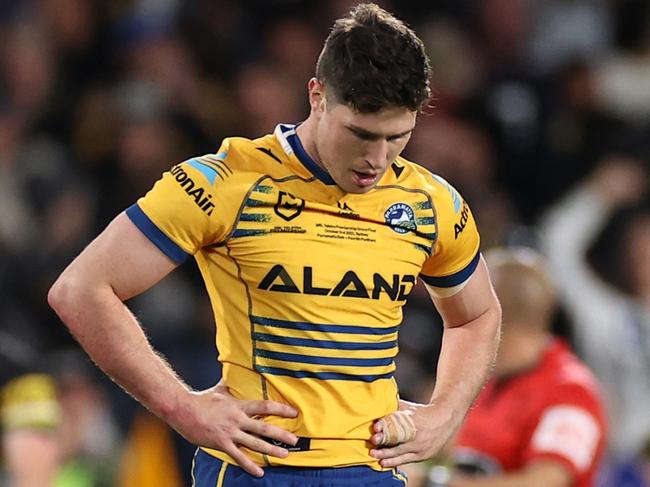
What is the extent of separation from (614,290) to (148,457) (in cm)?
266

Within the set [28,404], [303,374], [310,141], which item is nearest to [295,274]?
[303,374]

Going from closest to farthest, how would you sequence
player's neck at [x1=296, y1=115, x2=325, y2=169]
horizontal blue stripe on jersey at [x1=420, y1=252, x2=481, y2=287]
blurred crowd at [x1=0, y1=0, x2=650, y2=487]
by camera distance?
player's neck at [x1=296, y1=115, x2=325, y2=169] → horizontal blue stripe on jersey at [x1=420, y1=252, x2=481, y2=287] → blurred crowd at [x1=0, y1=0, x2=650, y2=487]

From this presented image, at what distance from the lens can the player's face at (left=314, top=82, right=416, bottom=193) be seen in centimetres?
356

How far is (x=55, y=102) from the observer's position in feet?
28.9

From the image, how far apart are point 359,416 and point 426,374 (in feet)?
12.5

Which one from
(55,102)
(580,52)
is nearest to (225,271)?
(55,102)

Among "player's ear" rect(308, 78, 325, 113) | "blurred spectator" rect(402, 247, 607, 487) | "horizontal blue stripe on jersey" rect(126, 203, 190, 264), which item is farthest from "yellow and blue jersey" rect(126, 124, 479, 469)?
"blurred spectator" rect(402, 247, 607, 487)

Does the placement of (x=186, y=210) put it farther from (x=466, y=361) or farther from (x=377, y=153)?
(x=466, y=361)

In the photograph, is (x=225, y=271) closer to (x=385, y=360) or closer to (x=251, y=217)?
(x=251, y=217)

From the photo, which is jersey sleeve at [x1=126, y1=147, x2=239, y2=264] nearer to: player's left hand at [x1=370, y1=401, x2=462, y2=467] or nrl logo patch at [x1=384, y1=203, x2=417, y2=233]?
nrl logo patch at [x1=384, y1=203, x2=417, y2=233]

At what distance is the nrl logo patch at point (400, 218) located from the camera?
378 cm

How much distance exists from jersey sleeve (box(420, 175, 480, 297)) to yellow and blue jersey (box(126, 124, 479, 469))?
14 cm

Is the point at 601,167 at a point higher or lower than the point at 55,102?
higher

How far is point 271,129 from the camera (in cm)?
879
